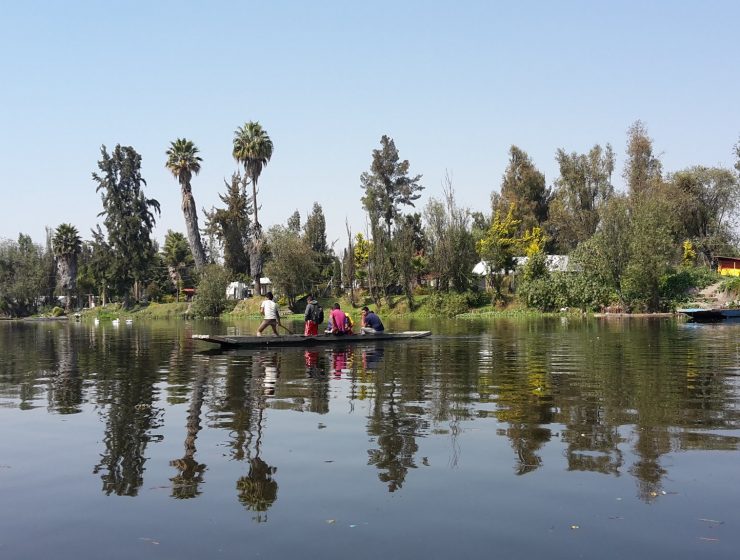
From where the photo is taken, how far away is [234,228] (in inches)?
3952

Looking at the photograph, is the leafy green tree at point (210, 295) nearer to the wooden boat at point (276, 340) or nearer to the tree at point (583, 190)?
the tree at point (583, 190)

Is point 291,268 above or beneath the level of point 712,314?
above

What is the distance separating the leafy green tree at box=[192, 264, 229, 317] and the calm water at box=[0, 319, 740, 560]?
222ft

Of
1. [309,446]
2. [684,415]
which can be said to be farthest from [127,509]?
[684,415]

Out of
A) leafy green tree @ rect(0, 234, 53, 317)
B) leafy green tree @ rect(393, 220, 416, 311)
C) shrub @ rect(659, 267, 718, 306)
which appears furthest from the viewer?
leafy green tree @ rect(0, 234, 53, 317)

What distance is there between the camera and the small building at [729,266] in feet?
216

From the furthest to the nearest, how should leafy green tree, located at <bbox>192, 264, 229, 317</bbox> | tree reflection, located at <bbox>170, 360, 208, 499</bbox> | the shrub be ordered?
leafy green tree, located at <bbox>192, 264, 229, 317</bbox> → the shrub → tree reflection, located at <bbox>170, 360, 208, 499</bbox>

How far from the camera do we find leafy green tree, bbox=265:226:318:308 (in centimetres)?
8006

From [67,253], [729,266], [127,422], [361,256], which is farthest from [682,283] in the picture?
[67,253]

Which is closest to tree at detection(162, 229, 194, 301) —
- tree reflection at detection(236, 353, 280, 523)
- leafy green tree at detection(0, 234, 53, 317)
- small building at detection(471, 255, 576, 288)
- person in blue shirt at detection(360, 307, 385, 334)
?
leafy green tree at detection(0, 234, 53, 317)

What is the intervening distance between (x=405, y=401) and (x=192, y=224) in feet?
288

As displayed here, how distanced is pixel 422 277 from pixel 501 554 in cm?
7902

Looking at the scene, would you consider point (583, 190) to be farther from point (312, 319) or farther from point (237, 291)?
point (312, 319)

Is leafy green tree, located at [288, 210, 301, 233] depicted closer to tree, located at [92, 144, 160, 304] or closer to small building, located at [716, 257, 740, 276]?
tree, located at [92, 144, 160, 304]
